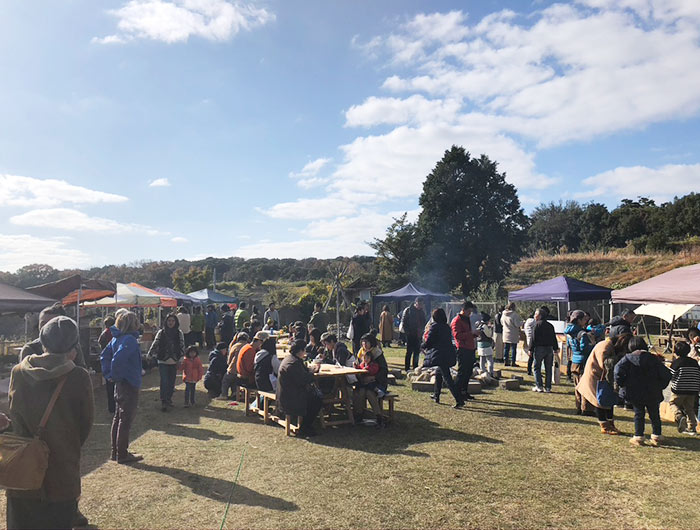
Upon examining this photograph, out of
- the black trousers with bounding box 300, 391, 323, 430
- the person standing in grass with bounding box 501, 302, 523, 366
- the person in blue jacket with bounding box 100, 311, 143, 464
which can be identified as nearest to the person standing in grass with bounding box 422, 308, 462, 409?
the black trousers with bounding box 300, 391, 323, 430

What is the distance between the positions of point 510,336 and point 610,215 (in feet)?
151

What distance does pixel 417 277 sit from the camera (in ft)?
106

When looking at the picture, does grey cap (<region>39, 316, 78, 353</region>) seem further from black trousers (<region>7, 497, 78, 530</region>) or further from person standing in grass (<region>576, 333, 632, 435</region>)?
person standing in grass (<region>576, 333, 632, 435</region>)

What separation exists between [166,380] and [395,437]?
407 cm

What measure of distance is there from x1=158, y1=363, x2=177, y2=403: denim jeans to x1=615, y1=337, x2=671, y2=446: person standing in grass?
6639 millimetres

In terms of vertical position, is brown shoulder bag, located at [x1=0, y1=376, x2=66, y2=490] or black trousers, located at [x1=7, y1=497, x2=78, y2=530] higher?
brown shoulder bag, located at [x1=0, y1=376, x2=66, y2=490]

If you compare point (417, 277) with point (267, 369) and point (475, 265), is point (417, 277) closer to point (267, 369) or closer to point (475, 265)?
point (475, 265)

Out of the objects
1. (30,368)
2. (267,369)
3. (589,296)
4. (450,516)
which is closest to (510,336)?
(589,296)

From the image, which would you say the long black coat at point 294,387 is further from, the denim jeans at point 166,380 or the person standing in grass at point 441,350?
the denim jeans at point 166,380

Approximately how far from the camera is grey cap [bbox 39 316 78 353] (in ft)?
9.61

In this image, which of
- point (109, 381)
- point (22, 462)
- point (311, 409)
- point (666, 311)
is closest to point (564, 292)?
point (666, 311)

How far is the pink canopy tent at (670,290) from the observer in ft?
25.6

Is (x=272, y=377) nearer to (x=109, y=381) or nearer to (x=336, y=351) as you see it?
(x=336, y=351)

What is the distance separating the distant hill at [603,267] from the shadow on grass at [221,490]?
94.1ft
